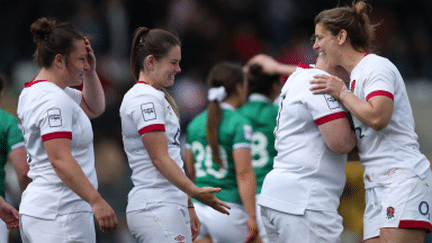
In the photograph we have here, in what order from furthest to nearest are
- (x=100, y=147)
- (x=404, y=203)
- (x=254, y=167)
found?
(x=100, y=147) < (x=254, y=167) < (x=404, y=203)

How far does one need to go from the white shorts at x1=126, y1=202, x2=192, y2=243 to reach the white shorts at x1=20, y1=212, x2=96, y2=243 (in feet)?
1.24

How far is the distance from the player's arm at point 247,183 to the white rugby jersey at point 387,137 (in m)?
1.72

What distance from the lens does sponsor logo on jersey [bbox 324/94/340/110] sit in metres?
3.68

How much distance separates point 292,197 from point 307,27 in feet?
27.3

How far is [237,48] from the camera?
1140cm

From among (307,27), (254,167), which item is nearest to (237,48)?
(307,27)

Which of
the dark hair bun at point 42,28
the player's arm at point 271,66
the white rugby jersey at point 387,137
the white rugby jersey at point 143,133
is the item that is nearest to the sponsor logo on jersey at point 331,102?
the white rugby jersey at point 387,137

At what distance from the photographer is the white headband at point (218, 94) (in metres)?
5.66

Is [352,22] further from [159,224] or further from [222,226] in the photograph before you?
[222,226]

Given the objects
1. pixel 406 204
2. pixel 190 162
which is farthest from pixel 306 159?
pixel 190 162

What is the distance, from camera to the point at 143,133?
3963 mm

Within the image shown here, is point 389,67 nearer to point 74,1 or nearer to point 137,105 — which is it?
point 137,105

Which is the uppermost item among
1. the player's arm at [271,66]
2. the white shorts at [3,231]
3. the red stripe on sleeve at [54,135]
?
the player's arm at [271,66]

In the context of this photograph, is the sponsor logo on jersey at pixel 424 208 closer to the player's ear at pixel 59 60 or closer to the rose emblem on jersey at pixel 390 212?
the rose emblem on jersey at pixel 390 212
